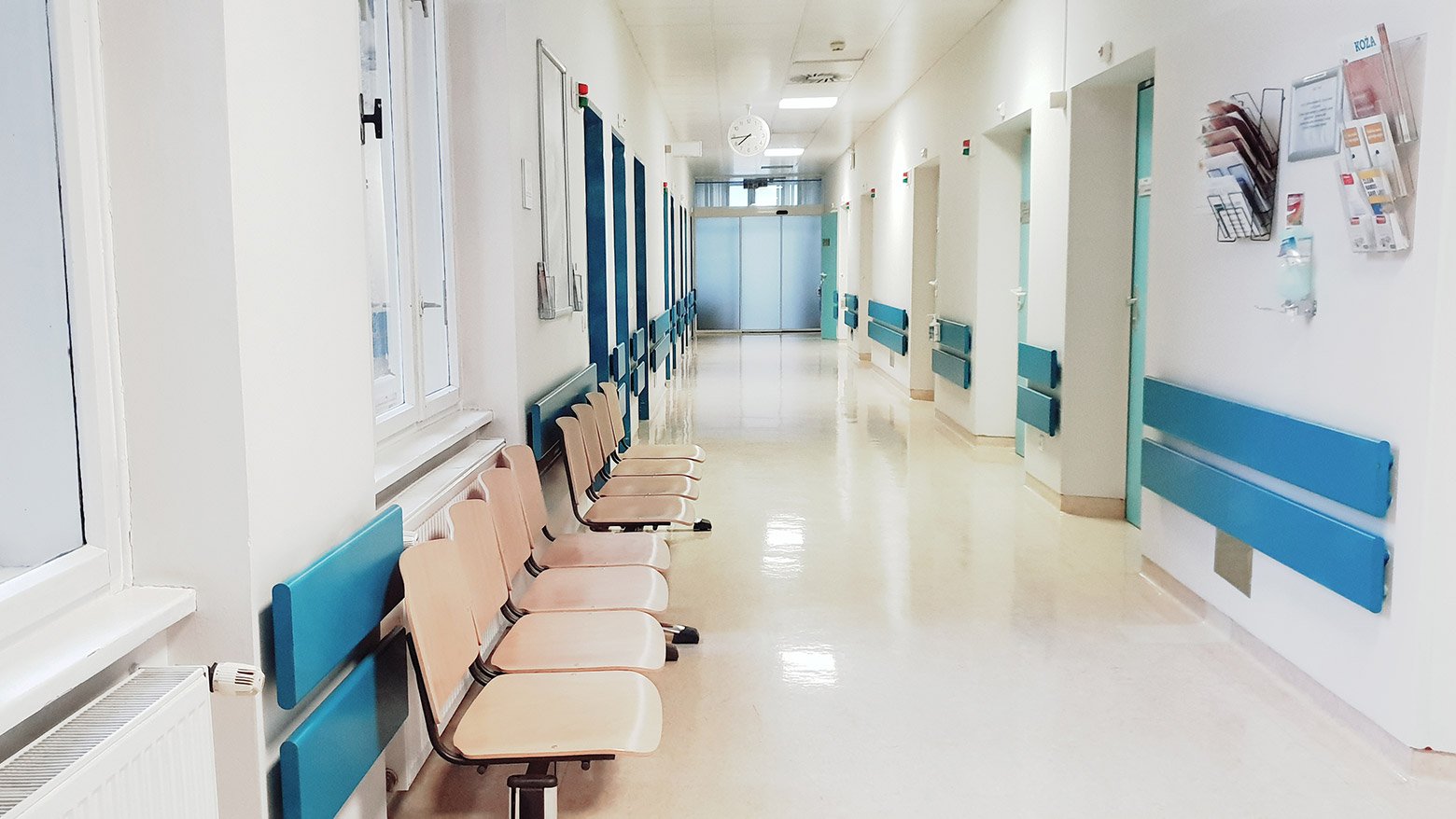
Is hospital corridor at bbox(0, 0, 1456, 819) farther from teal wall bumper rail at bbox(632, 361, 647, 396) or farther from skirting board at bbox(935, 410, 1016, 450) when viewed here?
teal wall bumper rail at bbox(632, 361, 647, 396)

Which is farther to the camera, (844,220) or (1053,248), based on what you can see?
(844,220)

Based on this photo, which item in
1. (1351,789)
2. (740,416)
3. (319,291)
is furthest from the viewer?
(740,416)

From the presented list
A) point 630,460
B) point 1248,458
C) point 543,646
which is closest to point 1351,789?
point 1248,458

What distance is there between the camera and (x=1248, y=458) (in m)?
3.78

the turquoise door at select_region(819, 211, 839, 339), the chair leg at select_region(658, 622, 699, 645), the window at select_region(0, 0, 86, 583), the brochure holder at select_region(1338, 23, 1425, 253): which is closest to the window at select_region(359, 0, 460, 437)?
the chair leg at select_region(658, 622, 699, 645)

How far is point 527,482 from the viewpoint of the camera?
12.7 ft

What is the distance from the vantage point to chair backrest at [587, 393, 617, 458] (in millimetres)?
5438

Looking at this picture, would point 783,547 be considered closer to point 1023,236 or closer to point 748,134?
point 1023,236

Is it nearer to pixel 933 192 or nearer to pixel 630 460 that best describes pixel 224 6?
pixel 630 460

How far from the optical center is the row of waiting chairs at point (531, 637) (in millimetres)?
2389

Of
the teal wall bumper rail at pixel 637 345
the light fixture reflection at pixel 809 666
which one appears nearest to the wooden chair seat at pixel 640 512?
the light fixture reflection at pixel 809 666

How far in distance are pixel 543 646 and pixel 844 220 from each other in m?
15.6

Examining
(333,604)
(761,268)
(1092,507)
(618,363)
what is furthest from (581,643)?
(761,268)

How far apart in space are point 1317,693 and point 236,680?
3198 millimetres
